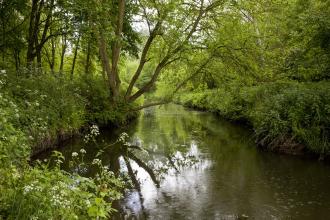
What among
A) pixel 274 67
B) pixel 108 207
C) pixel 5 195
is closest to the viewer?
pixel 5 195

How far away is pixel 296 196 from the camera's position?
8312 mm

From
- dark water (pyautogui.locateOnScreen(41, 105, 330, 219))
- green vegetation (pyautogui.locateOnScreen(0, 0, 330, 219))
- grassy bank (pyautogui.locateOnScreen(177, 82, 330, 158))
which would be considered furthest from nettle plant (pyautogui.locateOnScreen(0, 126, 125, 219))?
grassy bank (pyautogui.locateOnScreen(177, 82, 330, 158))

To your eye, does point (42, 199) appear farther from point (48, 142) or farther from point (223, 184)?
point (48, 142)

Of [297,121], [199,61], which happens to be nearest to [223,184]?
[297,121]

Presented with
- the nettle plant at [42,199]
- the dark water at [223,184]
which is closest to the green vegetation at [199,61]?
the dark water at [223,184]

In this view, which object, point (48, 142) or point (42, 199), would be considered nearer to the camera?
point (42, 199)

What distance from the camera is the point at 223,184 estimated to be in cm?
921

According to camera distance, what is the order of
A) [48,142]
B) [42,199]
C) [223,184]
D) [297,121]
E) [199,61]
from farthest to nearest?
[199,61]
[297,121]
[48,142]
[223,184]
[42,199]

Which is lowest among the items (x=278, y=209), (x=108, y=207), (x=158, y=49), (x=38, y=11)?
(x=278, y=209)

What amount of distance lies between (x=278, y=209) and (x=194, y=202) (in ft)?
5.94

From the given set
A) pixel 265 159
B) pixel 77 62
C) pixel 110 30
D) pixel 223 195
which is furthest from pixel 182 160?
pixel 77 62

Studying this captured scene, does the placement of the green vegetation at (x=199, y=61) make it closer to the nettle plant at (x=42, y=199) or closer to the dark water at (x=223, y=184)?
the dark water at (x=223, y=184)

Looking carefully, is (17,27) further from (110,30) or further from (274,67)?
(274,67)

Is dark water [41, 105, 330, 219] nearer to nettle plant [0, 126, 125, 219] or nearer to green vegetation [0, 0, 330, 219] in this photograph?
green vegetation [0, 0, 330, 219]
